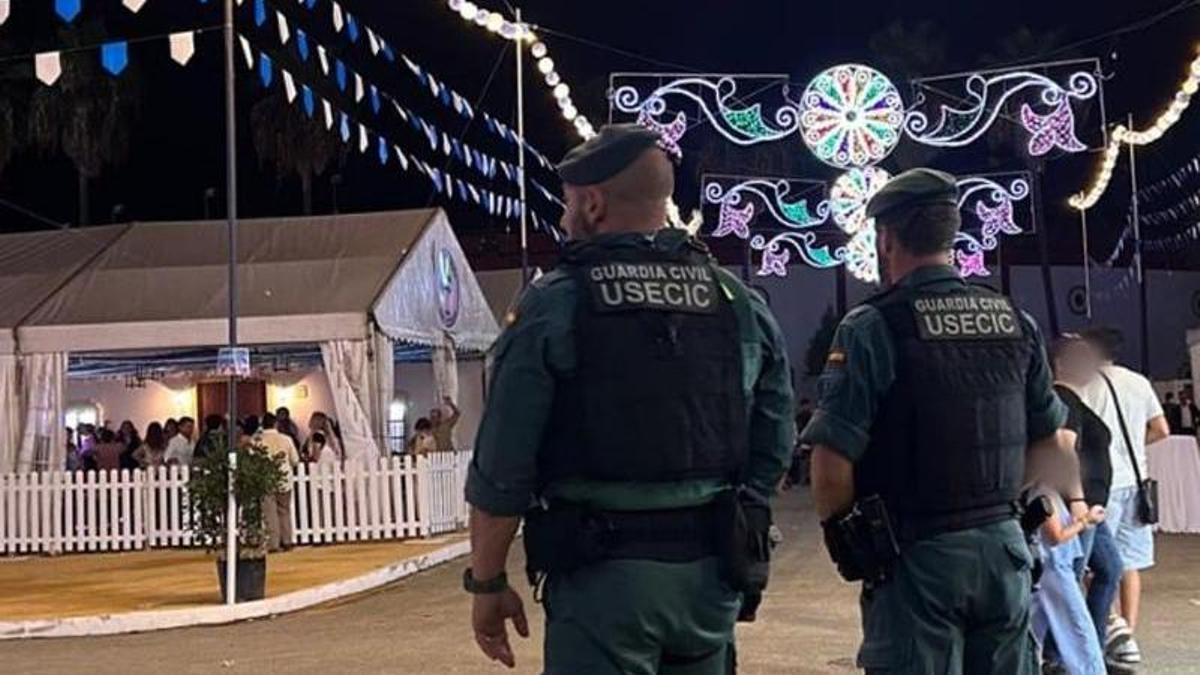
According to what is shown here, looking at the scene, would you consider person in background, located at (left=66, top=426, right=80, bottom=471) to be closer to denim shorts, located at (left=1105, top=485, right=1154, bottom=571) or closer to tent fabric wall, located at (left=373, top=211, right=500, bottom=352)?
tent fabric wall, located at (left=373, top=211, right=500, bottom=352)

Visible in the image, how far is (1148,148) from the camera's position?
3628 cm

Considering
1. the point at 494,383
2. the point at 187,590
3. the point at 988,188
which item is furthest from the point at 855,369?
the point at 988,188

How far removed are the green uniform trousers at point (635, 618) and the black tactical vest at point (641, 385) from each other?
0.22 metres

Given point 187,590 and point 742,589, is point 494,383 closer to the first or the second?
point 742,589

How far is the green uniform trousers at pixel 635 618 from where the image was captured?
10.1 feet

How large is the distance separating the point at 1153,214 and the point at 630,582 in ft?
115

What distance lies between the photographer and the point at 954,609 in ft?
12.2

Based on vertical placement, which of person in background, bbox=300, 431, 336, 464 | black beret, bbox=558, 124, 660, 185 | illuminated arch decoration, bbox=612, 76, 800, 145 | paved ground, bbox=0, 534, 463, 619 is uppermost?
illuminated arch decoration, bbox=612, 76, 800, 145

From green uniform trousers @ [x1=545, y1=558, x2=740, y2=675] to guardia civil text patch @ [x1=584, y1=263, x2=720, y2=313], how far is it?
1.90ft

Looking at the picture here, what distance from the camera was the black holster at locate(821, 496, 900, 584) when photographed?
12.2 feet

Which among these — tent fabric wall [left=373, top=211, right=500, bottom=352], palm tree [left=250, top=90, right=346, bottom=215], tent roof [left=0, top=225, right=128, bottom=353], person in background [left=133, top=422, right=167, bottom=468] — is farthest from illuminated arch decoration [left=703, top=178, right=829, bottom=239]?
palm tree [left=250, top=90, right=346, bottom=215]

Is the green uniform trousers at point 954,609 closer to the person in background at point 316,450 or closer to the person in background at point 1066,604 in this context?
the person in background at point 1066,604

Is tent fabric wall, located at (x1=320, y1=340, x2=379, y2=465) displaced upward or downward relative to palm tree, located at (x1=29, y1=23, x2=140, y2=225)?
downward

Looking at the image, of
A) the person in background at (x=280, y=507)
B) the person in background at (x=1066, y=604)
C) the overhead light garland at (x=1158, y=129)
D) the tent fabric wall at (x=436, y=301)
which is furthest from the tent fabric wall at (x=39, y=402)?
the overhead light garland at (x=1158, y=129)
